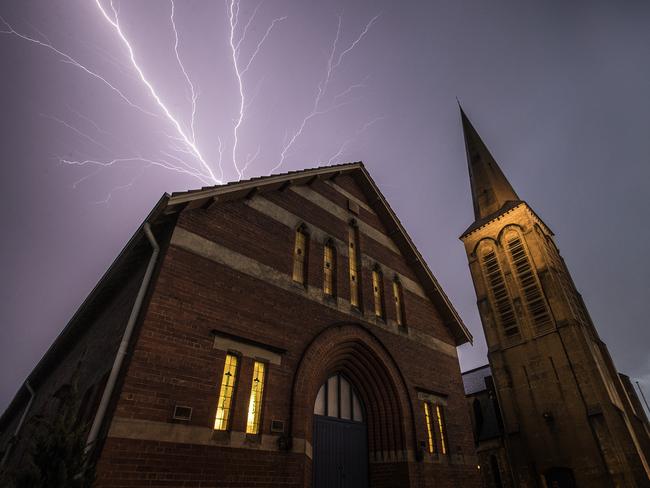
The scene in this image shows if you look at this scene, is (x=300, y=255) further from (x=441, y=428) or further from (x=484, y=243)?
(x=484, y=243)

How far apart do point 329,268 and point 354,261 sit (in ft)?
4.36

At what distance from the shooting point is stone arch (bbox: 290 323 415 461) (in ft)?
29.3

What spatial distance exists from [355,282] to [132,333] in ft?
21.9

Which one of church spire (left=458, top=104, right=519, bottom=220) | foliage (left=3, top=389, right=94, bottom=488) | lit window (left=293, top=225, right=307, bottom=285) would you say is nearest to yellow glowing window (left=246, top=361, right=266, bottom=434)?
lit window (left=293, top=225, right=307, bottom=285)

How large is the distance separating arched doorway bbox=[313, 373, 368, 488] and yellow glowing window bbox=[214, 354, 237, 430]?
2.98 meters

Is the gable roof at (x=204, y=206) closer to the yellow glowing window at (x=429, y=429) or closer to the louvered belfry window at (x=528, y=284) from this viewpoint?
the yellow glowing window at (x=429, y=429)

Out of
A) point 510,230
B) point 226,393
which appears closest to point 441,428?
point 226,393

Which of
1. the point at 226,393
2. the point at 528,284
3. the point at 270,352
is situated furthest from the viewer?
the point at 528,284

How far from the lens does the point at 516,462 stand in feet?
73.3

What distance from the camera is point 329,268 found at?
11.0 metres

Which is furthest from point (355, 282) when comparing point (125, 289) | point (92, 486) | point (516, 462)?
point (516, 462)

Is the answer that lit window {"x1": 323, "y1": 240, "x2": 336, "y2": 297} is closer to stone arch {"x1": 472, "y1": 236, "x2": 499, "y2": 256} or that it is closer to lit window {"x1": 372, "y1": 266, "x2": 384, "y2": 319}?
lit window {"x1": 372, "y1": 266, "x2": 384, "y2": 319}

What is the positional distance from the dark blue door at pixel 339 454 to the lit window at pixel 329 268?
343cm

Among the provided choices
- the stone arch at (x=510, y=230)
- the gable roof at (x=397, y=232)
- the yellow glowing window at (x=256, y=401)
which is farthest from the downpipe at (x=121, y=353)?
the stone arch at (x=510, y=230)
